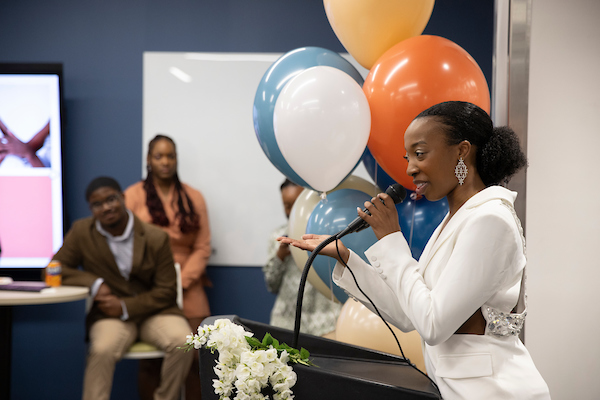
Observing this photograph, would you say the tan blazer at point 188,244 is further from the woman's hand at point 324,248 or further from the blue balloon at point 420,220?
the woman's hand at point 324,248

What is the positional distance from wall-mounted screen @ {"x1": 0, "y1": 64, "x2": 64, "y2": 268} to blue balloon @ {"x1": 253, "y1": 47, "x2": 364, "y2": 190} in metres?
2.43

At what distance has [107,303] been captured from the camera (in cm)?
324

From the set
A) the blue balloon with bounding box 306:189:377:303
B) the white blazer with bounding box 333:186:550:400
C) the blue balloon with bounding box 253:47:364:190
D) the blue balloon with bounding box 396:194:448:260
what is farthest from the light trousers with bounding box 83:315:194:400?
the white blazer with bounding box 333:186:550:400

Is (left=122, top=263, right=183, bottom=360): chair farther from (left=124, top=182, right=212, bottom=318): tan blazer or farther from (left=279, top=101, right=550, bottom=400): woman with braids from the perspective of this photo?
Answer: (left=279, top=101, right=550, bottom=400): woman with braids

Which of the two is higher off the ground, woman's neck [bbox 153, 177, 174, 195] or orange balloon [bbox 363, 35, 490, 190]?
orange balloon [bbox 363, 35, 490, 190]

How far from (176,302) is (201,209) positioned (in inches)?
29.4

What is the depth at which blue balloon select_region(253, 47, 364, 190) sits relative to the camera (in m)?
1.97

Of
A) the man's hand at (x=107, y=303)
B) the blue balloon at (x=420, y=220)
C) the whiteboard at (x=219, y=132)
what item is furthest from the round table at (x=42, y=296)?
the blue balloon at (x=420, y=220)

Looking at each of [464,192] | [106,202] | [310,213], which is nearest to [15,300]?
[106,202]

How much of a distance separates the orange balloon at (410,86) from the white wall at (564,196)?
212 millimetres

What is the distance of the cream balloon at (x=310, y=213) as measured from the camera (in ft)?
7.10

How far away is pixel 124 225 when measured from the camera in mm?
3432

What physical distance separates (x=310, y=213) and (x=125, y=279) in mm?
1695

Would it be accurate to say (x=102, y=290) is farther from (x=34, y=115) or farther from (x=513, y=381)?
(x=513, y=381)
